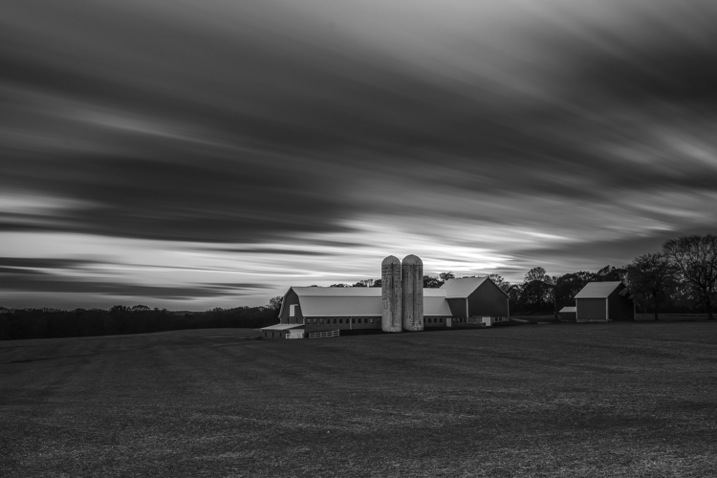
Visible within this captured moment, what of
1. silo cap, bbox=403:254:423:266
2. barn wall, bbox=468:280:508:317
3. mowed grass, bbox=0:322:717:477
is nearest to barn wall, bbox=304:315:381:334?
silo cap, bbox=403:254:423:266

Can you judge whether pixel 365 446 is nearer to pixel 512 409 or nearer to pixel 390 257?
pixel 512 409

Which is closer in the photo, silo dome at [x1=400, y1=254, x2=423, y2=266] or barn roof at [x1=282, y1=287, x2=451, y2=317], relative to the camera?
barn roof at [x1=282, y1=287, x2=451, y2=317]

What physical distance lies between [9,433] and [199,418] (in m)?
4.94

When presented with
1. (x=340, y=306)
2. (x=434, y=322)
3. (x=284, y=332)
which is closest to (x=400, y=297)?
(x=340, y=306)

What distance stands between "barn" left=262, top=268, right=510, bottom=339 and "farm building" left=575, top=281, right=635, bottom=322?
469 inches

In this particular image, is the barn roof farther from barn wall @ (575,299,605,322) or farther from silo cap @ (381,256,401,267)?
barn wall @ (575,299,605,322)

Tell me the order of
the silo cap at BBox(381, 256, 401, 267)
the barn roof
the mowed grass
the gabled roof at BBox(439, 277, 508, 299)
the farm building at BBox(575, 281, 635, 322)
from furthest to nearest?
the gabled roof at BBox(439, 277, 508, 299), the farm building at BBox(575, 281, 635, 322), the silo cap at BBox(381, 256, 401, 267), the barn roof, the mowed grass

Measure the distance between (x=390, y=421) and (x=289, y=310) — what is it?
73.4 meters

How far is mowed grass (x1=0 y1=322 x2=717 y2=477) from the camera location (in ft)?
41.9

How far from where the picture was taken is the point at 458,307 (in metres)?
94.4

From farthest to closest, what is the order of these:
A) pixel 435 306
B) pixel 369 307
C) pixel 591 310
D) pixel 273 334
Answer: pixel 591 310
pixel 435 306
pixel 369 307
pixel 273 334

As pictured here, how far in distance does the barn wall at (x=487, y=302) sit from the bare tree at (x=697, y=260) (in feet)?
86.8

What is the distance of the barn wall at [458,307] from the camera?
307 feet

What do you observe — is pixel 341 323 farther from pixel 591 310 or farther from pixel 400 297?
pixel 591 310
